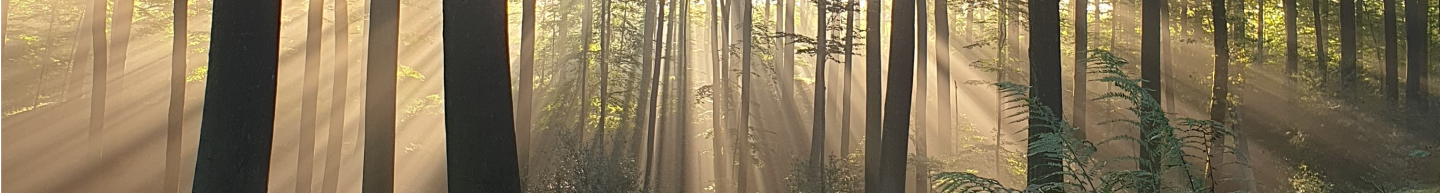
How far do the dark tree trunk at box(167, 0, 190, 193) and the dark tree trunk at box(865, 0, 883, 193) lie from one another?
27.2ft

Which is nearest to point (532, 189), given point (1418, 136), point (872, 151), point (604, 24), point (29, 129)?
point (872, 151)

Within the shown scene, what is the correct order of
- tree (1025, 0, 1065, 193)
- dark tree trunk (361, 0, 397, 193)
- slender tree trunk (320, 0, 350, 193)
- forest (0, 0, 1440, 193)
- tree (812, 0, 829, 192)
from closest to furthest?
1. forest (0, 0, 1440, 193)
2. dark tree trunk (361, 0, 397, 193)
3. tree (1025, 0, 1065, 193)
4. slender tree trunk (320, 0, 350, 193)
5. tree (812, 0, 829, 192)

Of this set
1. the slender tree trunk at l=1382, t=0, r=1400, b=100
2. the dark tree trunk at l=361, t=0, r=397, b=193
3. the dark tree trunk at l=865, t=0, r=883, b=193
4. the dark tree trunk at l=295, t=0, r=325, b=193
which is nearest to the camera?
the dark tree trunk at l=361, t=0, r=397, b=193

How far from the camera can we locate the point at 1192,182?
4.20 metres

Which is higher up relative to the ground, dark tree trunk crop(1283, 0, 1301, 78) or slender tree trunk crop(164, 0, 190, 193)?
dark tree trunk crop(1283, 0, 1301, 78)

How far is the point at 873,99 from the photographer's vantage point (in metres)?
12.2

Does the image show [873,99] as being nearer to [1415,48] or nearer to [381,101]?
[381,101]

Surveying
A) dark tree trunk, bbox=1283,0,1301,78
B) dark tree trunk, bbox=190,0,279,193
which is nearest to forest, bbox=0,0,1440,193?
dark tree trunk, bbox=190,0,279,193

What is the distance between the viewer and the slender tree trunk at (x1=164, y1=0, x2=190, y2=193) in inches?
532

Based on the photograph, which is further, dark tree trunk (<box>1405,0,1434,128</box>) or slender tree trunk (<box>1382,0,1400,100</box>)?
slender tree trunk (<box>1382,0,1400,100</box>)

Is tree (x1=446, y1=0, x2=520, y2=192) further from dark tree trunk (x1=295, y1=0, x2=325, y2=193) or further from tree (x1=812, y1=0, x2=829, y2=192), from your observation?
tree (x1=812, y1=0, x2=829, y2=192)

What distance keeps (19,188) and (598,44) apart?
11.1 m

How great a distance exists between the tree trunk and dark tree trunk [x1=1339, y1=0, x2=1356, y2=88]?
12.4 m

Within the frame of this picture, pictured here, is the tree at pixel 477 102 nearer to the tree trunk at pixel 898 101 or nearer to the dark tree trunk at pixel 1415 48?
the tree trunk at pixel 898 101
